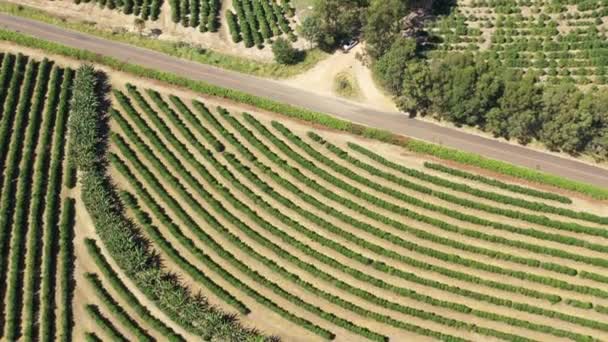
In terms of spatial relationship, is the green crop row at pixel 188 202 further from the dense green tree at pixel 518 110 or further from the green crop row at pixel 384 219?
the dense green tree at pixel 518 110

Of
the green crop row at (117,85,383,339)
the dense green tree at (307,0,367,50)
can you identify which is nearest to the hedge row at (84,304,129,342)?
the green crop row at (117,85,383,339)


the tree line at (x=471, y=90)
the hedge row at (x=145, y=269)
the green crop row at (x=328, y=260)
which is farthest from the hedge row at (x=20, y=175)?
the tree line at (x=471, y=90)

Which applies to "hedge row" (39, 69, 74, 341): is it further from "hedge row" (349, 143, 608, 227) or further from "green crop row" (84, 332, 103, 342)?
"hedge row" (349, 143, 608, 227)

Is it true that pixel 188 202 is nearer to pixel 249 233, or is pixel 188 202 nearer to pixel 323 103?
pixel 249 233

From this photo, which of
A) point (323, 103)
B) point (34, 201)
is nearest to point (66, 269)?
point (34, 201)

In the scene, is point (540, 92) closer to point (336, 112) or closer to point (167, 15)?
point (336, 112)

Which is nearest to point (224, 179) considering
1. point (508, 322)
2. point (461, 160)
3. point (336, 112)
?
point (336, 112)
